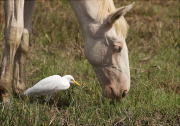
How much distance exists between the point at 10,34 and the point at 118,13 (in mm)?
1303

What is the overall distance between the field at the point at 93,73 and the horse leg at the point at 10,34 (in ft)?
0.65

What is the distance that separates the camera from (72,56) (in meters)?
4.81

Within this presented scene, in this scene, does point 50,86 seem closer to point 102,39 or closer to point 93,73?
point 102,39

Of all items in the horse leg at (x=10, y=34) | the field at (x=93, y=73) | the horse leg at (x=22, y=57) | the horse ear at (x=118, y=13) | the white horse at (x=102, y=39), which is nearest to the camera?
the horse ear at (x=118, y=13)

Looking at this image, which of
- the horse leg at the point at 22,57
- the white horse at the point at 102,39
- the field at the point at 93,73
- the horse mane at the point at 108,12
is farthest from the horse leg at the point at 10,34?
the horse mane at the point at 108,12

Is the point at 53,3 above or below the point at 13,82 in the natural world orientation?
above

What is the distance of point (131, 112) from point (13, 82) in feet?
5.21

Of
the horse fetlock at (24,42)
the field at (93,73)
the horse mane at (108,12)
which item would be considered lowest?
the field at (93,73)

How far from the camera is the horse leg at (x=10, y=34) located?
3152 millimetres

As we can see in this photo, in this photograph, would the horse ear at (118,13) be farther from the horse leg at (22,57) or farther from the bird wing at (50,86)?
the horse leg at (22,57)

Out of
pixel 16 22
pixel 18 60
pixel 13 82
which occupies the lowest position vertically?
pixel 13 82

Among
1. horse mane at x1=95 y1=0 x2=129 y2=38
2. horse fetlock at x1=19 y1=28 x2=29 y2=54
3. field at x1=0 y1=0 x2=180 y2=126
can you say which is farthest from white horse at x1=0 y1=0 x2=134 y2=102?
horse fetlock at x1=19 y1=28 x2=29 y2=54

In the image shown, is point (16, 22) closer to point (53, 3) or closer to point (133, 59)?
point (133, 59)

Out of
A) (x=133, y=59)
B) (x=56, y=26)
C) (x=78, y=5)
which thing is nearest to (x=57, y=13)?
(x=56, y=26)
